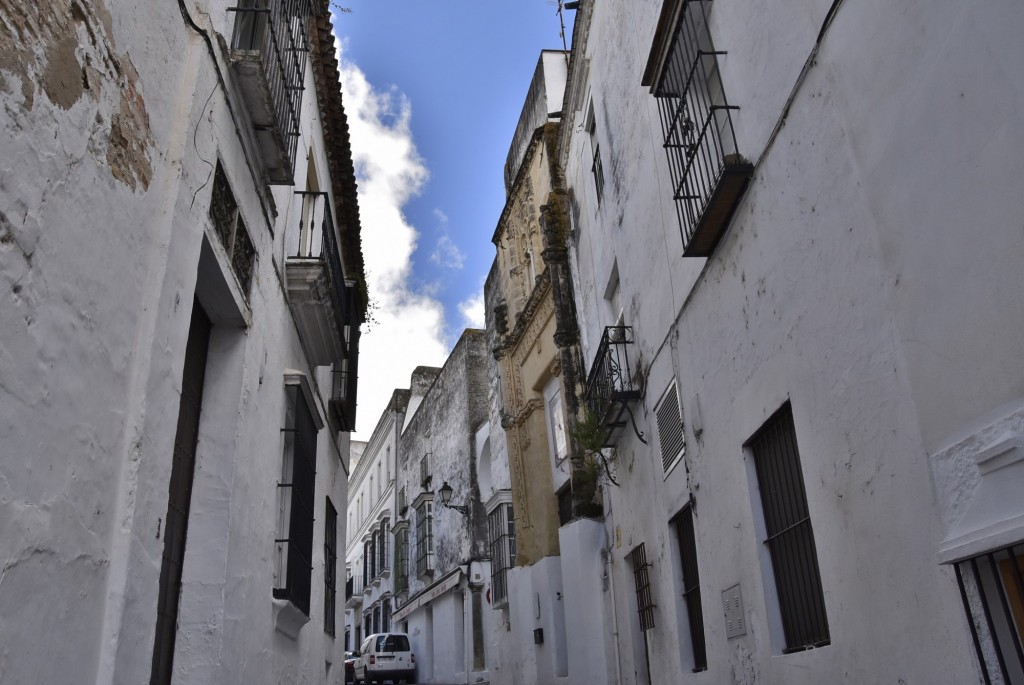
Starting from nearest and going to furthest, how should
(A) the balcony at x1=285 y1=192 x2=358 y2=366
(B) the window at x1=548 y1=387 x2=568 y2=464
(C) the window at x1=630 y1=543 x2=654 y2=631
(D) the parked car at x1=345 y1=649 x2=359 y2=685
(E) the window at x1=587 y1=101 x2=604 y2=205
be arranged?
(A) the balcony at x1=285 y1=192 x2=358 y2=366, (C) the window at x1=630 y1=543 x2=654 y2=631, (E) the window at x1=587 y1=101 x2=604 y2=205, (B) the window at x1=548 y1=387 x2=568 y2=464, (D) the parked car at x1=345 y1=649 x2=359 y2=685

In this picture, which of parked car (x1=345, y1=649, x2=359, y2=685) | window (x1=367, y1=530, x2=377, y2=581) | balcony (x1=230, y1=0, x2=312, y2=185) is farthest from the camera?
window (x1=367, y1=530, x2=377, y2=581)

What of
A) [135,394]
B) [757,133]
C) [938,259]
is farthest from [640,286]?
[135,394]

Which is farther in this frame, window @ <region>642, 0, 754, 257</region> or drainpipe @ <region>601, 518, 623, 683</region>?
drainpipe @ <region>601, 518, 623, 683</region>

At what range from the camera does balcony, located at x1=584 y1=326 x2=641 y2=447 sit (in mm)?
8633

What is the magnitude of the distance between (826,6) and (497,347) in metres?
11.8

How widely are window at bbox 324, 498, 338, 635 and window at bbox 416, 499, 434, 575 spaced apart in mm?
14042

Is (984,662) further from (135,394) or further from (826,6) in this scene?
(135,394)

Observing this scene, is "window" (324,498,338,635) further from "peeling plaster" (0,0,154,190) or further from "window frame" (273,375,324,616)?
"peeling plaster" (0,0,154,190)

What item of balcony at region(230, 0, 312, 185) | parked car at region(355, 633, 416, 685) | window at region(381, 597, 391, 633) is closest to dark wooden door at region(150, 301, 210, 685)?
balcony at region(230, 0, 312, 185)

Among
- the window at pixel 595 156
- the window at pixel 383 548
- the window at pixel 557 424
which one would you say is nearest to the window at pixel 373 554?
the window at pixel 383 548

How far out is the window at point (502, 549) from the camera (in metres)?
15.5

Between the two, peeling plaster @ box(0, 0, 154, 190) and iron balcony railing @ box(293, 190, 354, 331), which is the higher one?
iron balcony railing @ box(293, 190, 354, 331)

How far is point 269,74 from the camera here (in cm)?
537

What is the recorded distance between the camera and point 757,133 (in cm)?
520
